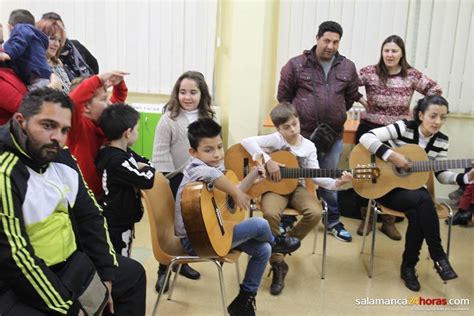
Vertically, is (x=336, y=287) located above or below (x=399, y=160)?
below

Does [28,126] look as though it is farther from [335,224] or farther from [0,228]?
[335,224]

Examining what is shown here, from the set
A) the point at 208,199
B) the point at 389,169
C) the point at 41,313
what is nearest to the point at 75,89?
the point at 208,199

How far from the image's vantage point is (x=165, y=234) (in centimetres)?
242

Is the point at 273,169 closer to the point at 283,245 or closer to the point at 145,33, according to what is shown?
the point at 283,245

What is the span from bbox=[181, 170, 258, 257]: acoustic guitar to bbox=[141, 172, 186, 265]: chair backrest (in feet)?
0.62

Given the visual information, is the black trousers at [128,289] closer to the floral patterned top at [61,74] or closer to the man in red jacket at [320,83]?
the floral patterned top at [61,74]

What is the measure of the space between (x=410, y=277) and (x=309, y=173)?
883 mm

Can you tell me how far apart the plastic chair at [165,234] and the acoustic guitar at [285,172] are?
62 centimetres

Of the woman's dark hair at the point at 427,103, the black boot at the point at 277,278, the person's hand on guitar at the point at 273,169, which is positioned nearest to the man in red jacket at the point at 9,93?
the person's hand on guitar at the point at 273,169

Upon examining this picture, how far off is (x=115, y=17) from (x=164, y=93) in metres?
0.86

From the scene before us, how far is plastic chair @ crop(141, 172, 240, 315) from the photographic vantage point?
7.47ft

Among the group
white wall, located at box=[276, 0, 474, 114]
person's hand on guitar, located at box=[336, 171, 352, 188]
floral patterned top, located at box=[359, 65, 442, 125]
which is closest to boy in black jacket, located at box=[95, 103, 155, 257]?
person's hand on guitar, located at box=[336, 171, 352, 188]

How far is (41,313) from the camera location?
1.61 meters

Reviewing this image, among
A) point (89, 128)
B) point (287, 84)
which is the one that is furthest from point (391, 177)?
point (89, 128)
